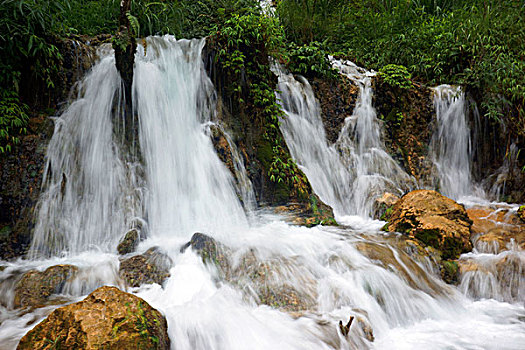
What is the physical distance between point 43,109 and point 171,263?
3588mm

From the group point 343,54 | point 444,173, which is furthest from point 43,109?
point 444,173

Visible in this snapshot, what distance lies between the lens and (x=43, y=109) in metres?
5.27

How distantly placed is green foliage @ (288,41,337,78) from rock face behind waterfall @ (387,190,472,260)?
13.4 feet

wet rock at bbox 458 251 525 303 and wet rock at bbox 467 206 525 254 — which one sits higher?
wet rock at bbox 467 206 525 254

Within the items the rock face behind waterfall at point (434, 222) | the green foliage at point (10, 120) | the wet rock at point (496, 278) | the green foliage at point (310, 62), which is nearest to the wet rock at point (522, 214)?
the rock face behind waterfall at point (434, 222)

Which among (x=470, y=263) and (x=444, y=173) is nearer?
(x=470, y=263)

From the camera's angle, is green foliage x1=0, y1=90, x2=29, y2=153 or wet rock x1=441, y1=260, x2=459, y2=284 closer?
wet rock x1=441, y1=260, x2=459, y2=284

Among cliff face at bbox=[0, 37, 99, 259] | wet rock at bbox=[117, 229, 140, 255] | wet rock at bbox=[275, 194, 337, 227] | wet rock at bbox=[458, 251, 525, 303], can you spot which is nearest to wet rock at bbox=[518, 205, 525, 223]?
wet rock at bbox=[458, 251, 525, 303]

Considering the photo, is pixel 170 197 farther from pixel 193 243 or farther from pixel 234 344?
pixel 234 344

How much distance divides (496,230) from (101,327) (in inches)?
221

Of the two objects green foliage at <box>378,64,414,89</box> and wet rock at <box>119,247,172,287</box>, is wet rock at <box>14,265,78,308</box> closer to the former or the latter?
wet rock at <box>119,247,172,287</box>

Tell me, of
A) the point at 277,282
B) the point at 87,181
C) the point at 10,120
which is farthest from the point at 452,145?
the point at 10,120

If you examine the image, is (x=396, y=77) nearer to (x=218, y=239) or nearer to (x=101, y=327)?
(x=218, y=239)

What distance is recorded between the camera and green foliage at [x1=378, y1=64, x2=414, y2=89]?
8.14m
